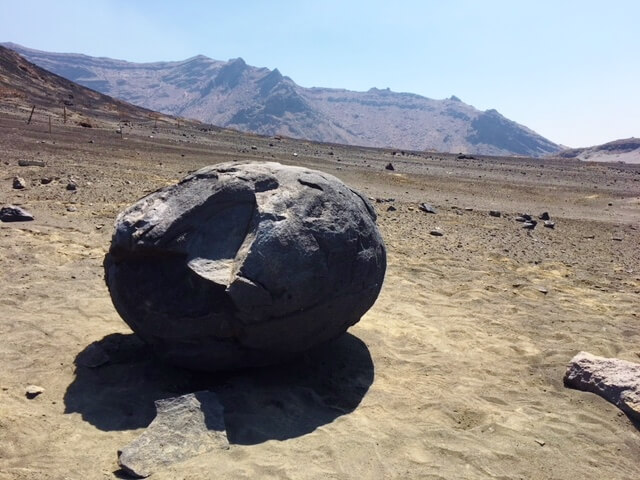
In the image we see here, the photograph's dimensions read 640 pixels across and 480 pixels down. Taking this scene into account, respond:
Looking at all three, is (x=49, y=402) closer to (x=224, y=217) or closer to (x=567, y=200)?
(x=224, y=217)

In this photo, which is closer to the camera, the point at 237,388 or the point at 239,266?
the point at 239,266

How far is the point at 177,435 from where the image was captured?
472 centimetres

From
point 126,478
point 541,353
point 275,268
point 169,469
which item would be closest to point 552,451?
point 541,353

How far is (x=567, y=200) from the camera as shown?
22672mm

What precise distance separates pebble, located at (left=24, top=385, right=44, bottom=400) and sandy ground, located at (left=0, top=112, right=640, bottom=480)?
0.25ft

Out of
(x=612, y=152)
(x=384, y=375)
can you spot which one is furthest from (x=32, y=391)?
(x=612, y=152)

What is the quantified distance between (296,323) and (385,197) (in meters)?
13.3

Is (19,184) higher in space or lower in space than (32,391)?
higher

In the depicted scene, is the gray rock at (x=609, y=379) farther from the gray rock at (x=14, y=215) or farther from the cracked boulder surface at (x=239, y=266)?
the gray rock at (x=14, y=215)

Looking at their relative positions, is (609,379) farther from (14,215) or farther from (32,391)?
(14,215)

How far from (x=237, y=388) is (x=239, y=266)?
1.42 metres

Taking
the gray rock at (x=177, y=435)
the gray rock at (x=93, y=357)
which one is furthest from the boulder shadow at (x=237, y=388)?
the gray rock at (x=177, y=435)

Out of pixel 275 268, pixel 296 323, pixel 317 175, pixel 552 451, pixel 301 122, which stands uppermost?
pixel 301 122

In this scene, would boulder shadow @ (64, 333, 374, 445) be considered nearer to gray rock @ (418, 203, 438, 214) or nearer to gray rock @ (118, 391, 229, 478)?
gray rock @ (118, 391, 229, 478)
